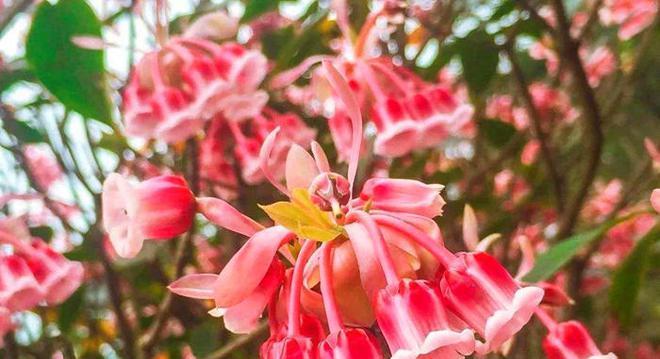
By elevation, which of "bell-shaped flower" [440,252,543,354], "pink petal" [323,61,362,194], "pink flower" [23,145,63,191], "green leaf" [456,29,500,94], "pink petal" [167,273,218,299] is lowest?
"pink flower" [23,145,63,191]

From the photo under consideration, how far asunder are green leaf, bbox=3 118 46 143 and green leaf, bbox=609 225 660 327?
2.48 ft

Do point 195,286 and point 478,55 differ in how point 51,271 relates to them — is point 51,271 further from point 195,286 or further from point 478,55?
point 478,55

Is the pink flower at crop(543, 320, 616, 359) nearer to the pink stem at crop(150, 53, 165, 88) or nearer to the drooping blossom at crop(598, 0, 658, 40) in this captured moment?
the pink stem at crop(150, 53, 165, 88)

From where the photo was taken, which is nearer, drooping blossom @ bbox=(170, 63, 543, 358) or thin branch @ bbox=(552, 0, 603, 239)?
drooping blossom @ bbox=(170, 63, 543, 358)

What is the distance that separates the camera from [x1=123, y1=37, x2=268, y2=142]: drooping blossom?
0.93m

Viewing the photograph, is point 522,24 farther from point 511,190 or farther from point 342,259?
point 342,259

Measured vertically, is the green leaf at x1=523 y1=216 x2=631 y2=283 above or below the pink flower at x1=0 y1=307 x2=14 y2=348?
above

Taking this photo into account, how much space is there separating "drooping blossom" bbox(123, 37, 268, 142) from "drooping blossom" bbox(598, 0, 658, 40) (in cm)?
65

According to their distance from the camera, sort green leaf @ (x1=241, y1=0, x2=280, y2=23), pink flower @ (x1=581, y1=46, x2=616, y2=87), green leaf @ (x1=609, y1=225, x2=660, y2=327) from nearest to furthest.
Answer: green leaf @ (x1=609, y1=225, x2=660, y2=327), green leaf @ (x1=241, y1=0, x2=280, y2=23), pink flower @ (x1=581, y1=46, x2=616, y2=87)

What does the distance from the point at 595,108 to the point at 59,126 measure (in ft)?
2.25

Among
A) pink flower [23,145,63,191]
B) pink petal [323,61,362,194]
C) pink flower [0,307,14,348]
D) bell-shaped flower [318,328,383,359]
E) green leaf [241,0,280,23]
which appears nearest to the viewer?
bell-shaped flower [318,328,383,359]

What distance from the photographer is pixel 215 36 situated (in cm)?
107

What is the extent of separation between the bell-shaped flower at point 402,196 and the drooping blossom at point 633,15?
2.95ft

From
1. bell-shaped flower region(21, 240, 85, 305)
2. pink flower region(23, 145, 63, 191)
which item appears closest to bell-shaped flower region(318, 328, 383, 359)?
bell-shaped flower region(21, 240, 85, 305)
